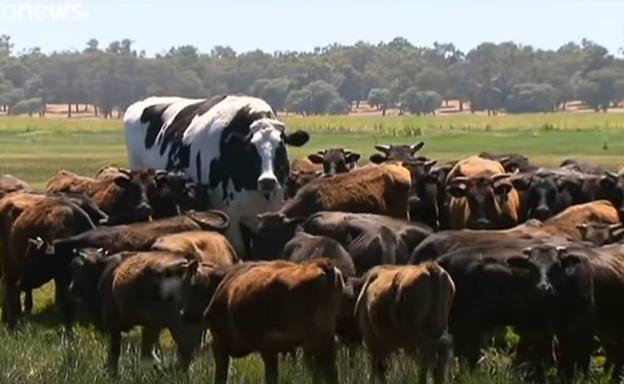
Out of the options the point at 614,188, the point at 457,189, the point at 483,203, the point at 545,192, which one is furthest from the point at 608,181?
the point at 457,189

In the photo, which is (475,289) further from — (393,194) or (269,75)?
(269,75)

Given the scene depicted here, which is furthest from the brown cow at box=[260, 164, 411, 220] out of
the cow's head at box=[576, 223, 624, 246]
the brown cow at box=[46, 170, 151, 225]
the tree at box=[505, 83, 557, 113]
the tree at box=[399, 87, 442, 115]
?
the tree at box=[399, 87, 442, 115]

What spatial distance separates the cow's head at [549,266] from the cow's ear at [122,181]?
6646 millimetres

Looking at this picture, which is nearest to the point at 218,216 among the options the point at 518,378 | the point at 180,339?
the point at 180,339

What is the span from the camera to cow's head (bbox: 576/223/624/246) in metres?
14.1

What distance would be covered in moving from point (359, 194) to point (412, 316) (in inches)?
235

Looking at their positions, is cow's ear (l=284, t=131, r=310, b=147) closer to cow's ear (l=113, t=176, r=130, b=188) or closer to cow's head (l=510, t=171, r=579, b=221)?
cow's ear (l=113, t=176, r=130, b=188)

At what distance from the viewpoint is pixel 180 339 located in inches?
460

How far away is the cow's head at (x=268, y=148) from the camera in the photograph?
16.8 meters

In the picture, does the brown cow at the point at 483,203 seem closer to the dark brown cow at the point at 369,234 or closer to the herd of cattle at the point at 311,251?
the herd of cattle at the point at 311,251

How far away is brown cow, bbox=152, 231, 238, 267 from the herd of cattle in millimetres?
25

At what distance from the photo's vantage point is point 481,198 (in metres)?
16.9

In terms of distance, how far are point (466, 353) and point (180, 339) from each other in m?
2.65

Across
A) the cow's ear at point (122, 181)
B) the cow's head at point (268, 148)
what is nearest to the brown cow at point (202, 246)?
the cow's head at point (268, 148)
